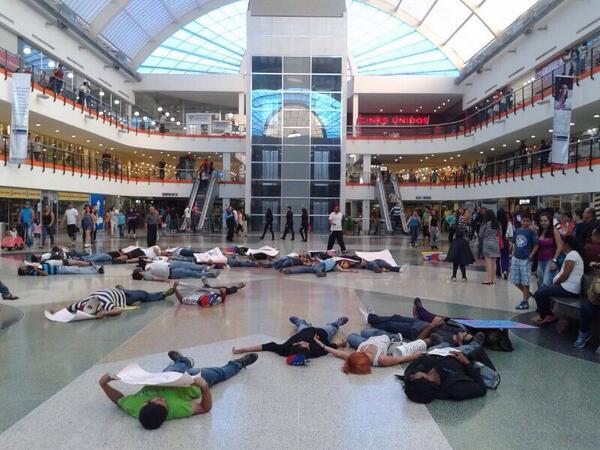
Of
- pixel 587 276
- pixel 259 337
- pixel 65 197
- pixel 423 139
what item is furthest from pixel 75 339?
pixel 423 139

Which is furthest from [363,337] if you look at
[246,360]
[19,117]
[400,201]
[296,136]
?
[296,136]

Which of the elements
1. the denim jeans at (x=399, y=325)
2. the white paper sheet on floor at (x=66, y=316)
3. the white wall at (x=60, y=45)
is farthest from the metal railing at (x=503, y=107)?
the white paper sheet on floor at (x=66, y=316)

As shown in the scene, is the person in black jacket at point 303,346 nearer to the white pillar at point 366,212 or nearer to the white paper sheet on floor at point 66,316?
the white paper sheet on floor at point 66,316

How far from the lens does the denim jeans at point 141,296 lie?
8766mm

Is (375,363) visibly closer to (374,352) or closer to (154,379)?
(374,352)

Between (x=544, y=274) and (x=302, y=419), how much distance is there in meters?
7.20

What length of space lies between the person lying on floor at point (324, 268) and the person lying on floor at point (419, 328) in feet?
18.9

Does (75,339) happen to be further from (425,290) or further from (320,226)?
(320,226)

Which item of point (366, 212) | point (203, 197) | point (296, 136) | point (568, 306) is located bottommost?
point (568, 306)

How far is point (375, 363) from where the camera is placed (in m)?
5.62

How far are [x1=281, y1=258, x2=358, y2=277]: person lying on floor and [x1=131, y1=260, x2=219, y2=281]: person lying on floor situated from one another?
1925mm

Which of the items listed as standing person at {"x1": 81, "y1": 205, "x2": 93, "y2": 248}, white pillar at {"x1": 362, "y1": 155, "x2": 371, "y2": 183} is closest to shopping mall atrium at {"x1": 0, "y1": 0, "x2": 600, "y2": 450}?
white pillar at {"x1": 362, "y1": 155, "x2": 371, "y2": 183}

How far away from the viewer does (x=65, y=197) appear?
30766 mm

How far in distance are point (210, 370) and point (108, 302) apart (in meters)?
3.70
